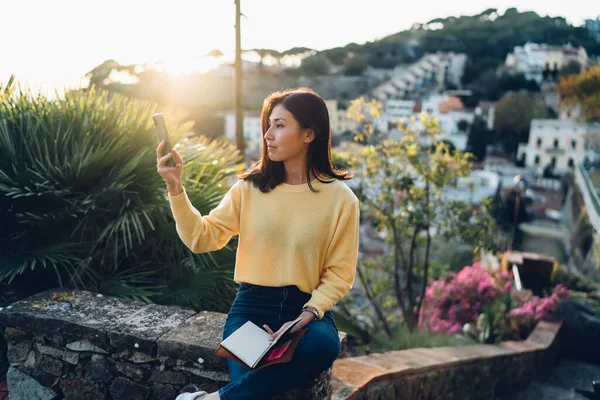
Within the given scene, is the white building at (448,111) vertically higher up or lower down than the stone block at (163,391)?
higher up

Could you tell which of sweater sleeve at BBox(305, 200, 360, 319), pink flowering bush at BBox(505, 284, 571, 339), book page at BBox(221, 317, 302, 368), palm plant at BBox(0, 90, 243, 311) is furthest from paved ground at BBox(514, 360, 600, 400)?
book page at BBox(221, 317, 302, 368)

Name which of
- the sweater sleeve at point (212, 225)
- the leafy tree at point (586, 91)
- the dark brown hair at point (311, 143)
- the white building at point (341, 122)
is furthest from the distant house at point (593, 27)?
the sweater sleeve at point (212, 225)

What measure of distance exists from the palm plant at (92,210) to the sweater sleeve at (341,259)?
1470 millimetres

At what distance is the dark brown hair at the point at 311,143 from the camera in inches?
78.2

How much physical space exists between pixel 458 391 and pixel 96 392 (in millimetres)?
2751

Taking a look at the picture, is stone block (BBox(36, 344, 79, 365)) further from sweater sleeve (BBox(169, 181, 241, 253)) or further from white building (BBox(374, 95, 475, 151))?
white building (BBox(374, 95, 475, 151))

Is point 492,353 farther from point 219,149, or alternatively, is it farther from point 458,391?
point 219,149

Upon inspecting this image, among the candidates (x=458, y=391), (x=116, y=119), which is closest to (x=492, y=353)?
(x=458, y=391)

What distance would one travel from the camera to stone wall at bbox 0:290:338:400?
7.22 feet

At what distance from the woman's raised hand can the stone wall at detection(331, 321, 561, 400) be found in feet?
4.19

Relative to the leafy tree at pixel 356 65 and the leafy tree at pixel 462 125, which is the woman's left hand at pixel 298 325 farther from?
the leafy tree at pixel 356 65

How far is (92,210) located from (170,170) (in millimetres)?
1647

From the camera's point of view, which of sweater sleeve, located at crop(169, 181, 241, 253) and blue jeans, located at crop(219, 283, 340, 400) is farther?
sweater sleeve, located at crop(169, 181, 241, 253)

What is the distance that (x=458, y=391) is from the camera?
4.04 m
